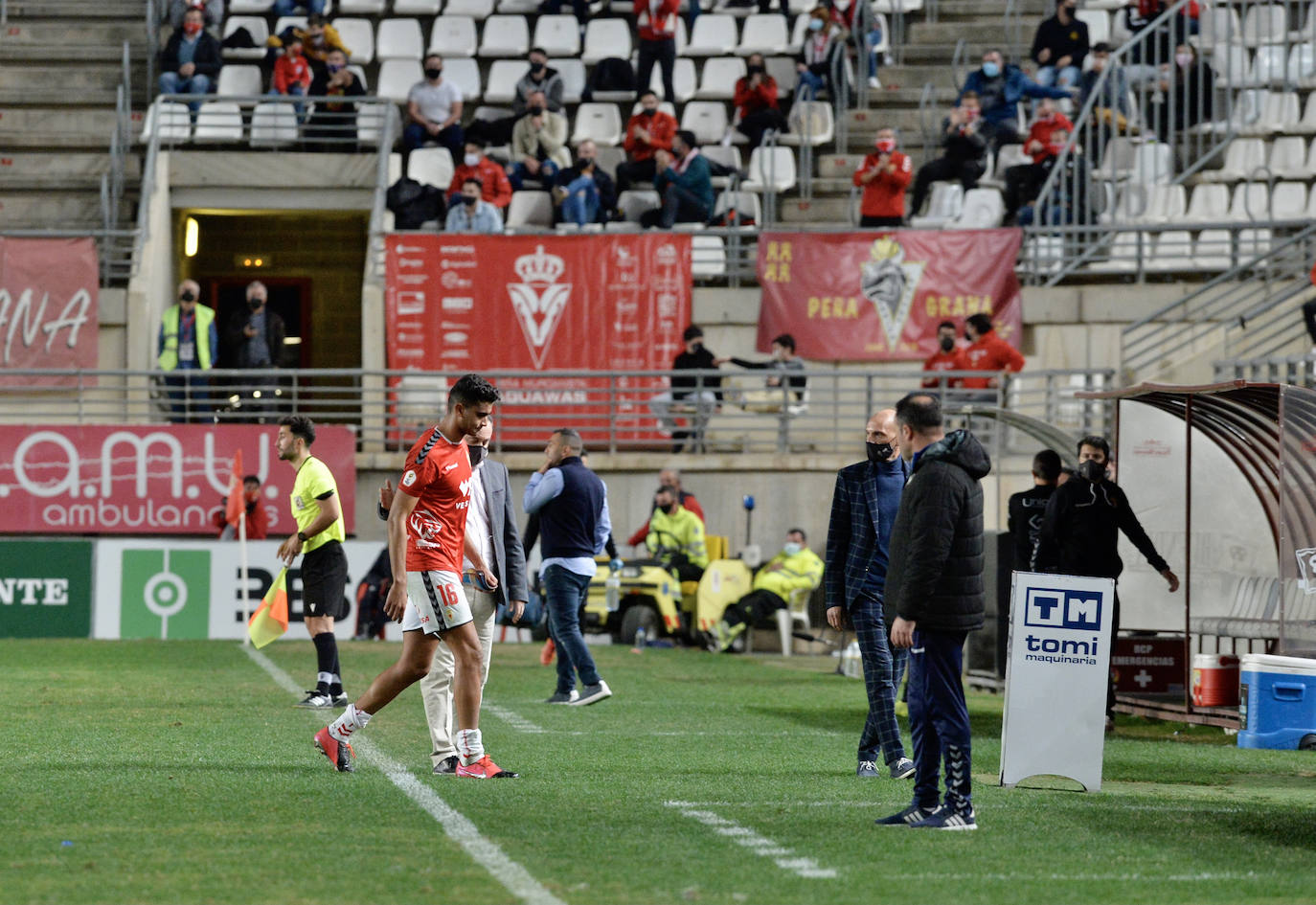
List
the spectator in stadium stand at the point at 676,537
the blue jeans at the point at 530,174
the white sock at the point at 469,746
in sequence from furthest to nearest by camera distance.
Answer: the blue jeans at the point at 530,174 < the spectator in stadium stand at the point at 676,537 < the white sock at the point at 469,746

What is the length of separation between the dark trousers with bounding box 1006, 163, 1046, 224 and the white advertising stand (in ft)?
58.3

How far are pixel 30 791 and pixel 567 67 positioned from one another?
2267 cm

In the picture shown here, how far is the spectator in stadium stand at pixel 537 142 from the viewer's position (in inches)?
1126

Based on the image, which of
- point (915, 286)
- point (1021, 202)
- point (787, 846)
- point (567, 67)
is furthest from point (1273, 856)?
point (567, 67)

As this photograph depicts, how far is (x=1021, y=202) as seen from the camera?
27.4 m

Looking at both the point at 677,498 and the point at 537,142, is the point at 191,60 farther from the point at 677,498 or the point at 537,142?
the point at 677,498

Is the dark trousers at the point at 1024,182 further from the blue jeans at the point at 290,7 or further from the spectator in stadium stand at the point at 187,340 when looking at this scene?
the blue jeans at the point at 290,7

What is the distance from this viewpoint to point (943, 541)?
8.37 m

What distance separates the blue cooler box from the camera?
38.1 ft

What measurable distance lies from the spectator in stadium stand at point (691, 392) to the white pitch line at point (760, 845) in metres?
15.9

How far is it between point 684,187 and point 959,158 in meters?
3.72

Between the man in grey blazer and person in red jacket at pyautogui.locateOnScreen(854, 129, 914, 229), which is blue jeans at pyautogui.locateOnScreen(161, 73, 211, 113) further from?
the man in grey blazer

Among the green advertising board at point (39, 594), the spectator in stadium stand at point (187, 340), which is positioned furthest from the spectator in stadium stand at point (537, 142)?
the green advertising board at point (39, 594)

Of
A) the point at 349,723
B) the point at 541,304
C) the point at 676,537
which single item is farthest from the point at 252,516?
the point at 349,723
